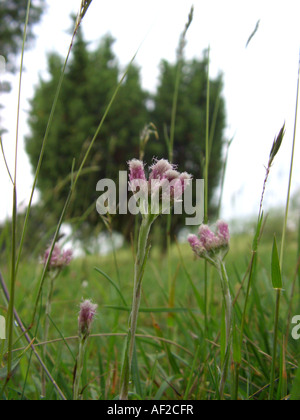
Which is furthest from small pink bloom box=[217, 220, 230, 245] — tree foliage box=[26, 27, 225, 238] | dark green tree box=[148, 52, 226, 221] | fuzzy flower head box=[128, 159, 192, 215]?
dark green tree box=[148, 52, 226, 221]

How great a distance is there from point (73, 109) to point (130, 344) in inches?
324

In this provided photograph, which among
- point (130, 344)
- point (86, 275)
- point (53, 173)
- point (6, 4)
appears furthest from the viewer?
point (6, 4)

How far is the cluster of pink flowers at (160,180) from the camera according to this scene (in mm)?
497

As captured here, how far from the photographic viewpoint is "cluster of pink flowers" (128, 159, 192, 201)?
0.50 m

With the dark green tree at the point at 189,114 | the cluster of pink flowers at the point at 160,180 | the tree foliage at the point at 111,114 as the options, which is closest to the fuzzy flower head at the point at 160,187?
the cluster of pink flowers at the point at 160,180

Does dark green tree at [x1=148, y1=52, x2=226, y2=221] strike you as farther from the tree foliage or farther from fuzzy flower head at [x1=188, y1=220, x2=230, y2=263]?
fuzzy flower head at [x1=188, y1=220, x2=230, y2=263]

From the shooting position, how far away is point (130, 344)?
46cm

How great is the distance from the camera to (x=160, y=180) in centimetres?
51

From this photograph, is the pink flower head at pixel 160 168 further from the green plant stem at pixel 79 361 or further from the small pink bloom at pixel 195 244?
the green plant stem at pixel 79 361

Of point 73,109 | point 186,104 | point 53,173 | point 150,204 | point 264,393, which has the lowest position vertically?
point 264,393

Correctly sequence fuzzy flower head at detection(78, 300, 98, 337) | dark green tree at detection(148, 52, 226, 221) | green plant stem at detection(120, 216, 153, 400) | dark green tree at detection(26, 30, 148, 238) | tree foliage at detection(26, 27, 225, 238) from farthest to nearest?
dark green tree at detection(148, 52, 226, 221), tree foliage at detection(26, 27, 225, 238), dark green tree at detection(26, 30, 148, 238), fuzzy flower head at detection(78, 300, 98, 337), green plant stem at detection(120, 216, 153, 400)
